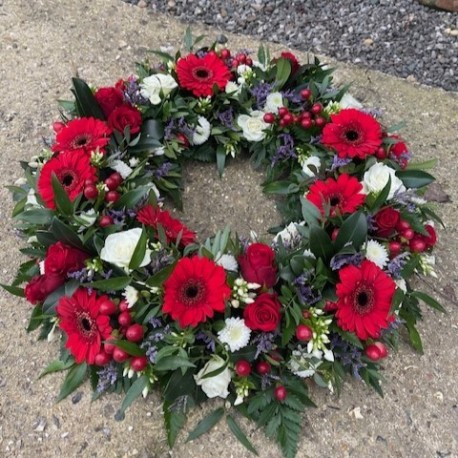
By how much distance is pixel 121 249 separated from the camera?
227 centimetres

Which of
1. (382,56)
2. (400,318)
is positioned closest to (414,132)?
(382,56)

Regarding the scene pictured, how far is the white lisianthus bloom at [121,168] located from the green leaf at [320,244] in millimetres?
842

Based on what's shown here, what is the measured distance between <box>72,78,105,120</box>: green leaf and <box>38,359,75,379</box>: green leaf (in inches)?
42.0

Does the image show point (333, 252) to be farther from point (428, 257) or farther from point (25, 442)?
point (25, 442)

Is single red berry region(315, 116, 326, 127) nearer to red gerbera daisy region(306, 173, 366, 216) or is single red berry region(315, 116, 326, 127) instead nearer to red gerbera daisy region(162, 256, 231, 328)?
red gerbera daisy region(306, 173, 366, 216)

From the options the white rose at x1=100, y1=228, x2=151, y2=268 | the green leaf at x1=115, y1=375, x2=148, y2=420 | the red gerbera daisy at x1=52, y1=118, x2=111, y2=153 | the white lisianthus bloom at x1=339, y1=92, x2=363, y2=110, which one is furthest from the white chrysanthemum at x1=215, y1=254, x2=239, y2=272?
the white lisianthus bloom at x1=339, y1=92, x2=363, y2=110

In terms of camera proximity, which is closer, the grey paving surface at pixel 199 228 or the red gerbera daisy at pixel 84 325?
the red gerbera daisy at pixel 84 325

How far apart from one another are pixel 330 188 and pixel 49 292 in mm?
1157

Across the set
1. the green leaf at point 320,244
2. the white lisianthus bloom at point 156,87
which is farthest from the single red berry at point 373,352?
the white lisianthus bloom at point 156,87

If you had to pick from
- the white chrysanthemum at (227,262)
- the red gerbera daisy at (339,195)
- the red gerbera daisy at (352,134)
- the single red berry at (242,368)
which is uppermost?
the red gerbera daisy at (352,134)

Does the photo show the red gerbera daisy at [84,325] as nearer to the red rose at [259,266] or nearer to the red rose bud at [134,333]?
the red rose bud at [134,333]

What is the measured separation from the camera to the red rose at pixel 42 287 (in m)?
2.30

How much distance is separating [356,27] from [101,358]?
2.92 m

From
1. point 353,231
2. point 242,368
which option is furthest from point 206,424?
point 353,231
